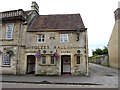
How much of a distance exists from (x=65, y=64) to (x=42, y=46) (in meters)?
3.25

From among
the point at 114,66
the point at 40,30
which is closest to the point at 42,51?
the point at 40,30

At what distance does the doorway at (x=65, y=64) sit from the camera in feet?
66.2

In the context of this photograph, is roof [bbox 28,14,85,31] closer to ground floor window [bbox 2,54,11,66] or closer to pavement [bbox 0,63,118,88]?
ground floor window [bbox 2,54,11,66]

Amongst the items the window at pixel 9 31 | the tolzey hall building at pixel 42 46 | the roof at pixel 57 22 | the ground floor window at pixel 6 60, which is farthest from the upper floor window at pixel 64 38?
the ground floor window at pixel 6 60

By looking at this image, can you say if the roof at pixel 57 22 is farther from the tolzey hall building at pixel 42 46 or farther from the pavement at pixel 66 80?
the pavement at pixel 66 80

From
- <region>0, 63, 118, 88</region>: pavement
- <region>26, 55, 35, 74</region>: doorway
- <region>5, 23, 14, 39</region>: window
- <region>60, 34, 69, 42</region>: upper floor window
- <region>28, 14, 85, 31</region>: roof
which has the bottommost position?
<region>0, 63, 118, 88</region>: pavement

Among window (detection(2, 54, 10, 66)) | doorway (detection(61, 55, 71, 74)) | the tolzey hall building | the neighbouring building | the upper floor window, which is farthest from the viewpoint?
the neighbouring building

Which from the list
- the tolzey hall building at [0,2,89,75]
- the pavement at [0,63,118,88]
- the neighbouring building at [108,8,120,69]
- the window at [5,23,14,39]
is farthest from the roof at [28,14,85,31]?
the neighbouring building at [108,8,120,69]

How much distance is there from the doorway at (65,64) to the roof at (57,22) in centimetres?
324

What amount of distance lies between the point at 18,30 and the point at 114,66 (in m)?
18.3

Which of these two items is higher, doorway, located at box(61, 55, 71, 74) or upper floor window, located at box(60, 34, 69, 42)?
upper floor window, located at box(60, 34, 69, 42)

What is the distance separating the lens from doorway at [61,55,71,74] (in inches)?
795

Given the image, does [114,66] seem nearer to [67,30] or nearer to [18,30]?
[67,30]

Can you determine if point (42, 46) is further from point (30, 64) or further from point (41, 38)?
point (30, 64)
